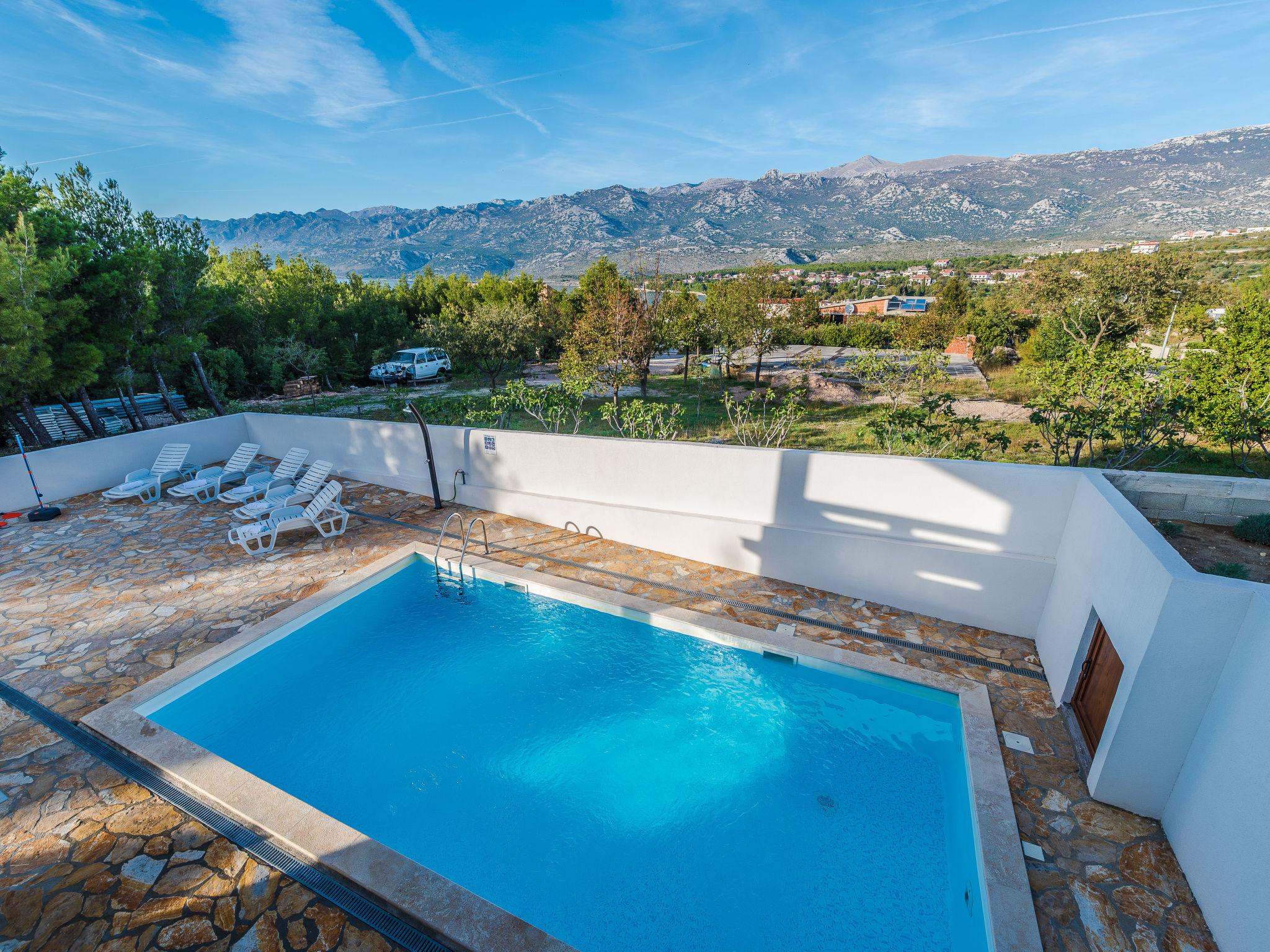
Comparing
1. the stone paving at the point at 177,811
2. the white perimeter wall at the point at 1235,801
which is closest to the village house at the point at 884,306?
the stone paving at the point at 177,811

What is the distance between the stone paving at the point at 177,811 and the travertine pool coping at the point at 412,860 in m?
0.15

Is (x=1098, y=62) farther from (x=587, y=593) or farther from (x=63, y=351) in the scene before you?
(x=63, y=351)

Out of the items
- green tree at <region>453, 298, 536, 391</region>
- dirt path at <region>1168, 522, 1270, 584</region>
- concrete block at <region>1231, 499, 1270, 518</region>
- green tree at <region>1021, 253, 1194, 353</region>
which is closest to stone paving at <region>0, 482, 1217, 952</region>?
dirt path at <region>1168, 522, 1270, 584</region>

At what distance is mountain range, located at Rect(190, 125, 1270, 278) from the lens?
7581 centimetres

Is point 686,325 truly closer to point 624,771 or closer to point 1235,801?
Answer: point 624,771

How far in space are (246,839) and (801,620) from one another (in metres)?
4.49

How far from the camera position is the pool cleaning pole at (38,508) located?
25.9 ft

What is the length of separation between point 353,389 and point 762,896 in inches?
885


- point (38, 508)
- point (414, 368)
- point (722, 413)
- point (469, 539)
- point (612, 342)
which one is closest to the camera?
point (469, 539)

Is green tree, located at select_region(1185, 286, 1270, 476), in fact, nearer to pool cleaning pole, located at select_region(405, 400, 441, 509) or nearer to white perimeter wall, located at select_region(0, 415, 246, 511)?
pool cleaning pole, located at select_region(405, 400, 441, 509)

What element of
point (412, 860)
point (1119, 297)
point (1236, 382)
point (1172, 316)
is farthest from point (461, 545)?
point (1172, 316)

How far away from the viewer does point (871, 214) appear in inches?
3784

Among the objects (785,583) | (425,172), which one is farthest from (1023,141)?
(785,583)

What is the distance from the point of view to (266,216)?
17088 centimetres
